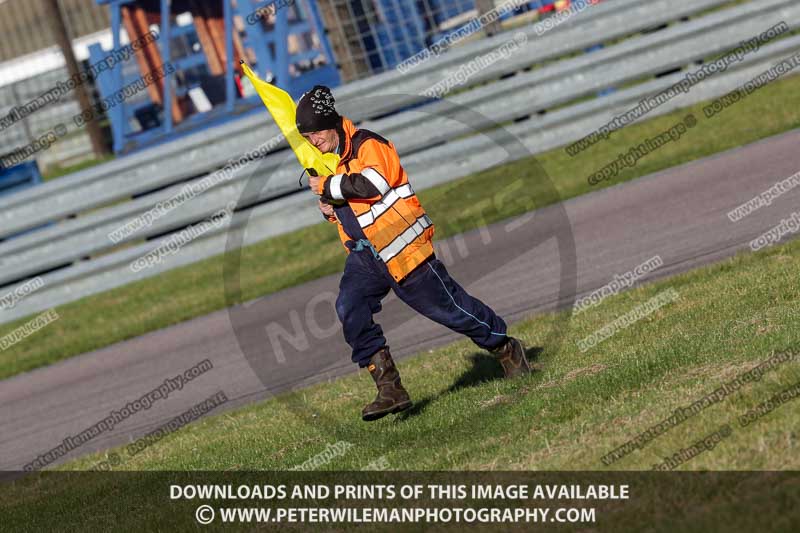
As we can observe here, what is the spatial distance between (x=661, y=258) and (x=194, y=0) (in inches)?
577

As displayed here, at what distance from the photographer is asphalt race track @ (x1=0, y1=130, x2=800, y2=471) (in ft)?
29.0

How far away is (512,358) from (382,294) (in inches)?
34.1

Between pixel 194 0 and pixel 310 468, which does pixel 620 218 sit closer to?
pixel 310 468

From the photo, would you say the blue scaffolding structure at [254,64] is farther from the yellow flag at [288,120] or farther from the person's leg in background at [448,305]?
the person's leg in background at [448,305]

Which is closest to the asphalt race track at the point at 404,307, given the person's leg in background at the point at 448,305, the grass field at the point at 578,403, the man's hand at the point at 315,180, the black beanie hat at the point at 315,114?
the grass field at the point at 578,403

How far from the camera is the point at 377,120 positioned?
45.4ft

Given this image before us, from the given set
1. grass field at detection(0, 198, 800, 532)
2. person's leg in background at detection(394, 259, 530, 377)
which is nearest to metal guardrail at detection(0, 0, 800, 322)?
grass field at detection(0, 198, 800, 532)

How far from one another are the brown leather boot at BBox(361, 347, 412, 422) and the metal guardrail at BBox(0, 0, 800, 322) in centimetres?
716

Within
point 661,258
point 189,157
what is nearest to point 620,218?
point 661,258

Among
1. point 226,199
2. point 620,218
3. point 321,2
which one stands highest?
point 321,2

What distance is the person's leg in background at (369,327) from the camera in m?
6.30

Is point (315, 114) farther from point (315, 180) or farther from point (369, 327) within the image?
point (369, 327)

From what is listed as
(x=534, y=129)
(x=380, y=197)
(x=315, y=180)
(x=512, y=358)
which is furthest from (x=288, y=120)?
(x=534, y=129)

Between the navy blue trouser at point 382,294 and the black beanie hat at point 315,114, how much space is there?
0.72m
